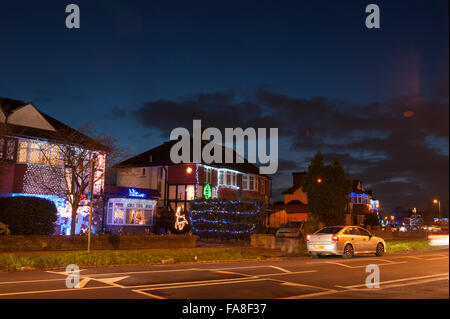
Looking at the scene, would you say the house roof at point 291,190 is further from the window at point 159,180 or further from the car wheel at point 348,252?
the car wheel at point 348,252

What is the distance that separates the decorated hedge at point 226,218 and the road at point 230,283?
14462 millimetres

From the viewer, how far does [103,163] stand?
29875 millimetres

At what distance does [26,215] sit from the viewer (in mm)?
23297

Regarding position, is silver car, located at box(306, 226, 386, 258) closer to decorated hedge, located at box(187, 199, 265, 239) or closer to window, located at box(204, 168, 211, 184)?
decorated hedge, located at box(187, 199, 265, 239)

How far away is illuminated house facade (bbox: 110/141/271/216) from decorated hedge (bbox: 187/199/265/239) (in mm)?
8427

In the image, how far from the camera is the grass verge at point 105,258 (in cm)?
1505

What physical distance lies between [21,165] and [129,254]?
14.4m

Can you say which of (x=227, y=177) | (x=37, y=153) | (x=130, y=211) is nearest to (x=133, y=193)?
(x=130, y=211)

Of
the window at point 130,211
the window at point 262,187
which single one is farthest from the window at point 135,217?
the window at point 262,187

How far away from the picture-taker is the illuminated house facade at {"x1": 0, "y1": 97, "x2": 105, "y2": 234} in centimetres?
2809

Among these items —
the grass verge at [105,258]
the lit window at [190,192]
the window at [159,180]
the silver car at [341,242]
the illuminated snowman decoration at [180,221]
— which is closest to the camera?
the grass verge at [105,258]

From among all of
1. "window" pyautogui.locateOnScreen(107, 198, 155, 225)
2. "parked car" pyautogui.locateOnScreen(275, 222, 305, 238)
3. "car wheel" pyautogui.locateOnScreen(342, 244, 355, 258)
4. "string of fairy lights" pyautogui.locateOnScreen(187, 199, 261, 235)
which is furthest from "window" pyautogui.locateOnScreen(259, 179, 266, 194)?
"car wheel" pyautogui.locateOnScreen(342, 244, 355, 258)
